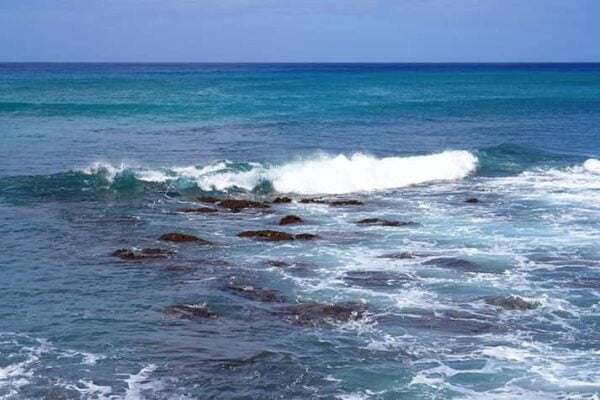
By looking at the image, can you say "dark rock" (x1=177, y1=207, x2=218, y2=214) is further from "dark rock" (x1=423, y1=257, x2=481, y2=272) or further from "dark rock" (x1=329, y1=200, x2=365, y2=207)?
"dark rock" (x1=423, y1=257, x2=481, y2=272)

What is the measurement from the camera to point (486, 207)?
106ft

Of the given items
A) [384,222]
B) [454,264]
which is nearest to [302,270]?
[454,264]

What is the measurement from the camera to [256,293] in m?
20.7

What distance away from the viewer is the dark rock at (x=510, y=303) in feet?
64.2

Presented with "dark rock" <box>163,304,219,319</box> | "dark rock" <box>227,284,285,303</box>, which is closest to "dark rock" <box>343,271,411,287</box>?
"dark rock" <box>227,284,285,303</box>

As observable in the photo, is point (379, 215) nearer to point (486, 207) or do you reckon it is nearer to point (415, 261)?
point (486, 207)

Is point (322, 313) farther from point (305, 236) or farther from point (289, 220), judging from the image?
point (289, 220)

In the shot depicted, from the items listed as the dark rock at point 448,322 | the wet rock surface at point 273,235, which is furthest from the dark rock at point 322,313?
the wet rock surface at point 273,235

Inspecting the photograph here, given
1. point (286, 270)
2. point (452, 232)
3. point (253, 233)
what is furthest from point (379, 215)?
point (286, 270)

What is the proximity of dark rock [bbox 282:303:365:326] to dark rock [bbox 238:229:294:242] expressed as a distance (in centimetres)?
709

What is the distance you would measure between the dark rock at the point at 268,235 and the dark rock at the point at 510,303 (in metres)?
8.51

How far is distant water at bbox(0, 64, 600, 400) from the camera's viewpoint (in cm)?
1580

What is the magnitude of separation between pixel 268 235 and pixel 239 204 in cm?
585

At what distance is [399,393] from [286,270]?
8.37 m
